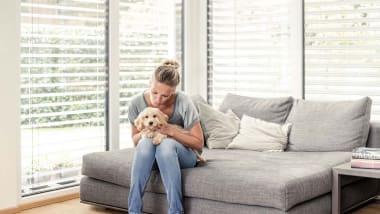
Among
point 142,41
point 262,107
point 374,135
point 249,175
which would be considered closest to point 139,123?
point 249,175

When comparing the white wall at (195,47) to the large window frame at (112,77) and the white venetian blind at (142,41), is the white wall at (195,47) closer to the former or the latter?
the white venetian blind at (142,41)

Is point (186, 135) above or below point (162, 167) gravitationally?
above

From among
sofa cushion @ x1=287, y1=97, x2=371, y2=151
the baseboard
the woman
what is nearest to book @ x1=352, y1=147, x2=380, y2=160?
sofa cushion @ x1=287, y1=97, x2=371, y2=151

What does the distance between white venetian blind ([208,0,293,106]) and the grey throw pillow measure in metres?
0.71

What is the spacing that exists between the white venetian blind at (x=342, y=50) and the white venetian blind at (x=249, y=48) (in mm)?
233

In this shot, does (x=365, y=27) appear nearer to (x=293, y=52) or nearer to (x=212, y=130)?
(x=293, y=52)

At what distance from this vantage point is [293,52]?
5.39 meters

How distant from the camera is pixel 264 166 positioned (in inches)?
161

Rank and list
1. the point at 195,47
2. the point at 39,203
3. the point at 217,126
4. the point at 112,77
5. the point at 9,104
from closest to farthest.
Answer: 1. the point at 9,104
2. the point at 39,203
3. the point at 217,126
4. the point at 112,77
5. the point at 195,47

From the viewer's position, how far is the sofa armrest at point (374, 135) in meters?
4.66

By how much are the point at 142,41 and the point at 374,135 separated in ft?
7.16

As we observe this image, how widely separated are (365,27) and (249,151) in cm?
135

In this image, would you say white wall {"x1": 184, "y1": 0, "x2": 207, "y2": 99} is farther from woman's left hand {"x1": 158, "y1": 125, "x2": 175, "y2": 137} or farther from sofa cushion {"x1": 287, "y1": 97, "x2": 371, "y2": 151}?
woman's left hand {"x1": 158, "y1": 125, "x2": 175, "y2": 137}

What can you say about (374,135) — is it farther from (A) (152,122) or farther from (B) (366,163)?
(A) (152,122)
